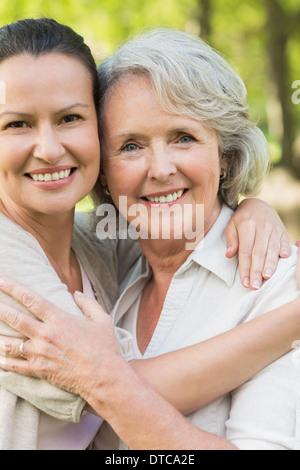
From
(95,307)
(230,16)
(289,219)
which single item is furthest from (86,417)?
(230,16)

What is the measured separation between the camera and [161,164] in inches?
90.7

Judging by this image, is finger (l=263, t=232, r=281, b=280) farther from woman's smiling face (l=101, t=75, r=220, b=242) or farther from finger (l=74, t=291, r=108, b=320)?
finger (l=74, t=291, r=108, b=320)

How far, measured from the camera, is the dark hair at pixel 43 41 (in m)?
2.16

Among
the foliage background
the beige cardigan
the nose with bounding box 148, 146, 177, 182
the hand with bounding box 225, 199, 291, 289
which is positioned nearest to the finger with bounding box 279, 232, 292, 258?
the hand with bounding box 225, 199, 291, 289

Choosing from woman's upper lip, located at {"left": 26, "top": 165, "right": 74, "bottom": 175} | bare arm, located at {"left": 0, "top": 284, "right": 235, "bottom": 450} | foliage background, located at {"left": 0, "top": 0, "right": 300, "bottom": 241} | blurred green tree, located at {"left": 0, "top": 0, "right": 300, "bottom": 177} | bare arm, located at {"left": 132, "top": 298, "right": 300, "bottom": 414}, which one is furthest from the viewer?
blurred green tree, located at {"left": 0, "top": 0, "right": 300, "bottom": 177}

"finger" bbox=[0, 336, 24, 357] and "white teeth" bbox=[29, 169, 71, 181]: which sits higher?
"white teeth" bbox=[29, 169, 71, 181]

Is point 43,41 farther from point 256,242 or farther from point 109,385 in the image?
point 109,385

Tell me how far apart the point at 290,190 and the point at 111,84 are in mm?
7688

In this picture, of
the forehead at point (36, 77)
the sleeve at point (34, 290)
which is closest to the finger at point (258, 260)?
the sleeve at point (34, 290)

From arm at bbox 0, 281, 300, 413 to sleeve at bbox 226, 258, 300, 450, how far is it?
44 millimetres

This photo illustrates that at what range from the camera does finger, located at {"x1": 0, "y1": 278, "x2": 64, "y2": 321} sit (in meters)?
1.89

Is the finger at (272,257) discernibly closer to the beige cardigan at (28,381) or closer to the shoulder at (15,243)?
the beige cardigan at (28,381)

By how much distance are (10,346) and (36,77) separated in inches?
37.6

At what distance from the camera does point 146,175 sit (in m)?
2.37
